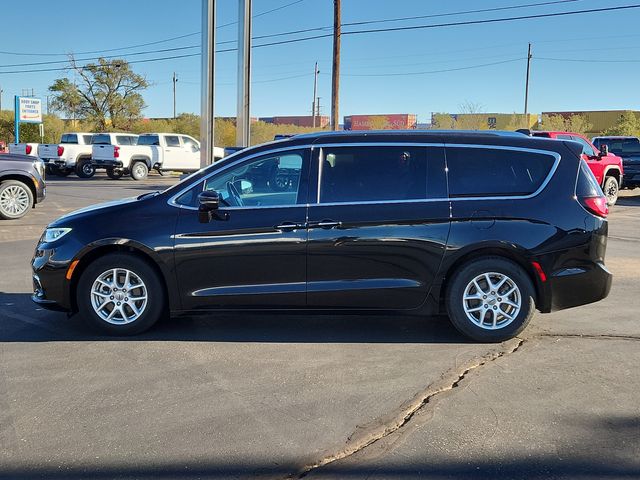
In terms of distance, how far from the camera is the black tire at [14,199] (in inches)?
527

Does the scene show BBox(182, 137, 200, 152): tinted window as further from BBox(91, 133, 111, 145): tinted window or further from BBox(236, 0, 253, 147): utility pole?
BBox(236, 0, 253, 147): utility pole

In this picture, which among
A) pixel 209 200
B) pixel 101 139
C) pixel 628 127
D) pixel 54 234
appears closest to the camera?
pixel 209 200

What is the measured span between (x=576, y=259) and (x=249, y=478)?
11.7 feet

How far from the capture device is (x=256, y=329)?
19.8 ft

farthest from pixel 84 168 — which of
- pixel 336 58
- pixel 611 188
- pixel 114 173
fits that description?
pixel 611 188

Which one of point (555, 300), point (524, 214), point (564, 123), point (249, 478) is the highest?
point (564, 123)

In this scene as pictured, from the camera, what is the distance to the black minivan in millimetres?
5539

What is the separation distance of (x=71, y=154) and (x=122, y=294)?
79.9ft

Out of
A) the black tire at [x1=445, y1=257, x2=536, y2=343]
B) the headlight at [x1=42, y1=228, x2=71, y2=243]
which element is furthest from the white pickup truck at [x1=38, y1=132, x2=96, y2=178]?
the black tire at [x1=445, y1=257, x2=536, y2=343]

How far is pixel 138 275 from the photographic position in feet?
18.5

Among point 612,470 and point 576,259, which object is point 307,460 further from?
point 576,259

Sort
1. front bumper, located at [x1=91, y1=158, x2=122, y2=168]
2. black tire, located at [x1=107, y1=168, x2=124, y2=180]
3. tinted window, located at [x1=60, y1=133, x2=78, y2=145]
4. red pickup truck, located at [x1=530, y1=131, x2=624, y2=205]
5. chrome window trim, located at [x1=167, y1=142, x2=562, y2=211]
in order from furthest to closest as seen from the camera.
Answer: tinted window, located at [x1=60, y1=133, x2=78, y2=145] < black tire, located at [x1=107, y1=168, x2=124, y2=180] < front bumper, located at [x1=91, y1=158, x2=122, y2=168] < red pickup truck, located at [x1=530, y1=131, x2=624, y2=205] < chrome window trim, located at [x1=167, y1=142, x2=562, y2=211]

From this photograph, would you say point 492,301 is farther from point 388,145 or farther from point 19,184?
point 19,184

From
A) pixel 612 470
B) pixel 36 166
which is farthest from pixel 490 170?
pixel 36 166
